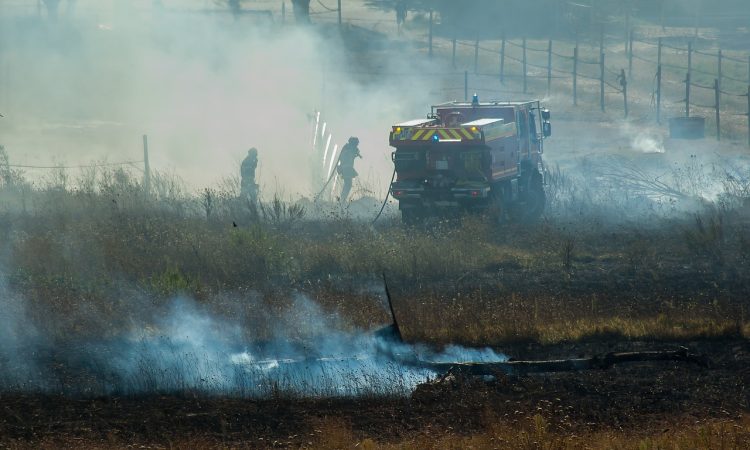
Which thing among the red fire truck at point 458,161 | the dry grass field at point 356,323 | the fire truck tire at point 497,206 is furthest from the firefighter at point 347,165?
the fire truck tire at point 497,206

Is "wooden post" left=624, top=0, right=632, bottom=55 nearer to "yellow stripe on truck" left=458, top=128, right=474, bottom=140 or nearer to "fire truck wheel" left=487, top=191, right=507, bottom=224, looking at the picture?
"fire truck wheel" left=487, top=191, right=507, bottom=224

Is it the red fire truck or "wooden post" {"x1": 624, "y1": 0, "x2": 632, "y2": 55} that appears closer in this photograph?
the red fire truck

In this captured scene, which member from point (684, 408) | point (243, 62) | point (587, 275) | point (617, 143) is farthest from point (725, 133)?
point (684, 408)

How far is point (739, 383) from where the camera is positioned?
32.3 ft

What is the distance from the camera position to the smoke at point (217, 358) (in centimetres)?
998

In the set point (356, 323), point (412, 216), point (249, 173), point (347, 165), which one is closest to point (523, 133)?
point (412, 216)

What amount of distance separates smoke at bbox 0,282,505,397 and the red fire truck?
6.62 meters

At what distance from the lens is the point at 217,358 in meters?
11.0

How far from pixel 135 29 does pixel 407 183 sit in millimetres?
25333

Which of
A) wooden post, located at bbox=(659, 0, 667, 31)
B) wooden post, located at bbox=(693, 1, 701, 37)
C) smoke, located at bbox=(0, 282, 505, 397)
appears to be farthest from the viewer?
wooden post, located at bbox=(659, 0, 667, 31)

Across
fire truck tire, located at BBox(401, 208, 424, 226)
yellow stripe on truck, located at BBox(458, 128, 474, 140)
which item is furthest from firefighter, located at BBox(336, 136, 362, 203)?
yellow stripe on truck, located at BBox(458, 128, 474, 140)

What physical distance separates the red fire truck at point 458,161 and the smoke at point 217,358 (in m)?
6.62

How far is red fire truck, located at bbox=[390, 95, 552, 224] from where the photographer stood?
1836 cm

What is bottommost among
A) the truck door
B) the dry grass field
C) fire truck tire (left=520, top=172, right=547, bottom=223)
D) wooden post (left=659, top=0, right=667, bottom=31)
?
fire truck tire (left=520, top=172, right=547, bottom=223)
